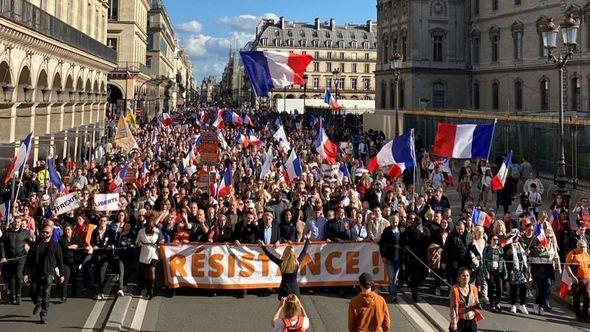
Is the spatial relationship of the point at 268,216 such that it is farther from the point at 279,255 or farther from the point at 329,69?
the point at 329,69

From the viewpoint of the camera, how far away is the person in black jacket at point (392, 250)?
12.0 m

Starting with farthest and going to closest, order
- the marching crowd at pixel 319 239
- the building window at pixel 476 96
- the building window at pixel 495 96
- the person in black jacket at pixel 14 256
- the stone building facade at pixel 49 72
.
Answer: the building window at pixel 476 96 < the building window at pixel 495 96 < the stone building facade at pixel 49 72 < the person in black jacket at pixel 14 256 < the marching crowd at pixel 319 239

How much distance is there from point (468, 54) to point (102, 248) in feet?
190

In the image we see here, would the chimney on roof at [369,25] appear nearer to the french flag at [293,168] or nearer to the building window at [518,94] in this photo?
the building window at [518,94]

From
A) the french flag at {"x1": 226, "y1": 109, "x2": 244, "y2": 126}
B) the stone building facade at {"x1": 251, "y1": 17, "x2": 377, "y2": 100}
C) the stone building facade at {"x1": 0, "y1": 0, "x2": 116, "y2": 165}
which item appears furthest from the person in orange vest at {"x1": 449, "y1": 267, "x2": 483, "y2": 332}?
the stone building facade at {"x1": 251, "y1": 17, "x2": 377, "y2": 100}

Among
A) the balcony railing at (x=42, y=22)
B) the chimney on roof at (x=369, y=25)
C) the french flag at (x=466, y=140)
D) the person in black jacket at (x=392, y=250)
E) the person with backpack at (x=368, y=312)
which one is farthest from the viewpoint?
the chimney on roof at (x=369, y=25)

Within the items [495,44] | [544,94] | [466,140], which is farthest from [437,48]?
[466,140]

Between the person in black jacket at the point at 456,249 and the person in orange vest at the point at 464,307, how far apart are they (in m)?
2.79

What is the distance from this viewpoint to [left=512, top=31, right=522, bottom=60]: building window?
190 feet

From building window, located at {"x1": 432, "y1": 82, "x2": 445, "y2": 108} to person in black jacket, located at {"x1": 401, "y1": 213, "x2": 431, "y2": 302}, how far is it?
177 ft

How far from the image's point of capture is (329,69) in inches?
5030

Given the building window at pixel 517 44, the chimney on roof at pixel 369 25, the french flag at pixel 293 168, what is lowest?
the french flag at pixel 293 168

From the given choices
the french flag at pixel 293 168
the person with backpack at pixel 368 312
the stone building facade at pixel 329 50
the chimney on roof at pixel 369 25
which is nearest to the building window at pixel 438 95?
the french flag at pixel 293 168

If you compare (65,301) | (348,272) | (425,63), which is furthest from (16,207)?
(425,63)
